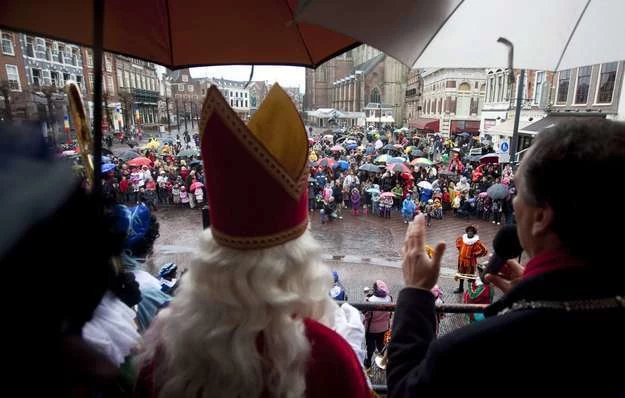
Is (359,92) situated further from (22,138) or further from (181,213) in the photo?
(22,138)

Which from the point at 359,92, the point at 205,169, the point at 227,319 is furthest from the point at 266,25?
the point at 359,92

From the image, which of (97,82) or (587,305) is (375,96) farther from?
(587,305)

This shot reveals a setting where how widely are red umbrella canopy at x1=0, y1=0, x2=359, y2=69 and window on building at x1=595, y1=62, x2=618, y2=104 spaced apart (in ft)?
69.6

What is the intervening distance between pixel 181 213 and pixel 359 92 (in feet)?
172

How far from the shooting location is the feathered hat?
1131 mm

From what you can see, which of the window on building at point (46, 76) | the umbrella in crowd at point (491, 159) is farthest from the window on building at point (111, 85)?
the umbrella in crowd at point (491, 159)

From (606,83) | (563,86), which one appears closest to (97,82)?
(606,83)

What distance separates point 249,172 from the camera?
1145 millimetres

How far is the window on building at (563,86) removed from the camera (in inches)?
Result: 811

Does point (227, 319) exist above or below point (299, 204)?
below

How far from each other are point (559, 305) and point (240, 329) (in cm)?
85

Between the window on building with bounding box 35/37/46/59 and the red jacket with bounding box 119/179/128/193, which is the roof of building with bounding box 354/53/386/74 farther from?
the red jacket with bounding box 119/179/128/193

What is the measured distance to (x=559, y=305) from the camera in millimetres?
929

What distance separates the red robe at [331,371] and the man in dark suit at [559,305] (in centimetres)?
22
